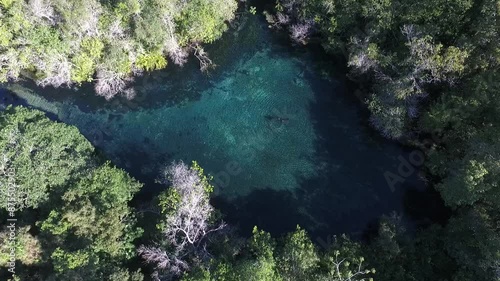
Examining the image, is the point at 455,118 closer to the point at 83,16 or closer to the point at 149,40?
the point at 149,40

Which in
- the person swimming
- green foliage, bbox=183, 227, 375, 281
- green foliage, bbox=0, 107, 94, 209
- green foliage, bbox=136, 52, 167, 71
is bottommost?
green foliage, bbox=183, 227, 375, 281

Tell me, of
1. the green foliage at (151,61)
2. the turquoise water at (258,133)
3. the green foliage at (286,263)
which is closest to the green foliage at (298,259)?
the green foliage at (286,263)

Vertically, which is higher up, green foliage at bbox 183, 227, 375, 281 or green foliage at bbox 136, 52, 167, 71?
green foliage at bbox 136, 52, 167, 71

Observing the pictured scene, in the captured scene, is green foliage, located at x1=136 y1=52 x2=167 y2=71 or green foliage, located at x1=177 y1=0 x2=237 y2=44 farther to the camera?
green foliage, located at x1=136 y1=52 x2=167 y2=71

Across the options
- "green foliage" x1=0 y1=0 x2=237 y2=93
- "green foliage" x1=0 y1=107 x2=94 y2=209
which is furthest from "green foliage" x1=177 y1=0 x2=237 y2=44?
"green foliage" x1=0 y1=107 x2=94 y2=209

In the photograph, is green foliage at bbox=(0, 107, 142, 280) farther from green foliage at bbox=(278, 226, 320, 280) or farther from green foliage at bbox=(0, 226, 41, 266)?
green foliage at bbox=(278, 226, 320, 280)

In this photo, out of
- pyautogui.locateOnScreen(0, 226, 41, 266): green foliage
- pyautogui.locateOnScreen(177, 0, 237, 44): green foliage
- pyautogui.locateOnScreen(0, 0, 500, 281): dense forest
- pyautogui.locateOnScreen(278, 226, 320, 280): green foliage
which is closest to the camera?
pyautogui.locateOnScreen(278, 226, 320, 280): green foliage

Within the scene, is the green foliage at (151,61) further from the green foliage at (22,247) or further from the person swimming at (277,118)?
the green foliage at (22,247)

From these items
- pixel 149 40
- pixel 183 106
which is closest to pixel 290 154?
pixel 183 106
